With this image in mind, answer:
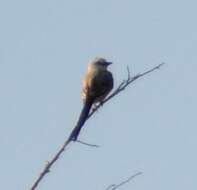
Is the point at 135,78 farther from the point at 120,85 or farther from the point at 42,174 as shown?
the point at 42,174

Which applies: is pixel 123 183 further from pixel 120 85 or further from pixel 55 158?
pixel 120 85

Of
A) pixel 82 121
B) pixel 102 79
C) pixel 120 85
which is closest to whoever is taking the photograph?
pixel 120 85

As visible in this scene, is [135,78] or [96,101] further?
[96,101]

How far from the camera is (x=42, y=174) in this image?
5.02 meters

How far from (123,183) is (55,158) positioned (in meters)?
0.53

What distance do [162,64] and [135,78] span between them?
13.2 inches

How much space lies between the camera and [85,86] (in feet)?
33.3

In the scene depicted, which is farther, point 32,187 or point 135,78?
point 135,78

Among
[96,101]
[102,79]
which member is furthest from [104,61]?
[96,101]

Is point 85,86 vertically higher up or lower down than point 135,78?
lower down

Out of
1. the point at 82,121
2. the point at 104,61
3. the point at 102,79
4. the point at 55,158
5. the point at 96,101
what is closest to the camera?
the point at 55,158

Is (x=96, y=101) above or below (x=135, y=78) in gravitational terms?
below

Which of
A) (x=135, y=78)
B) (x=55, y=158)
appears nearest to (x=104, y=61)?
(x=135, y=78)

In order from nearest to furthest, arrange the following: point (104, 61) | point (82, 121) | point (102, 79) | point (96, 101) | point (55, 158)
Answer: point (55, 158) < point (82, 121) < point (96, 101) < point (102, 79) < point (104, 61)
